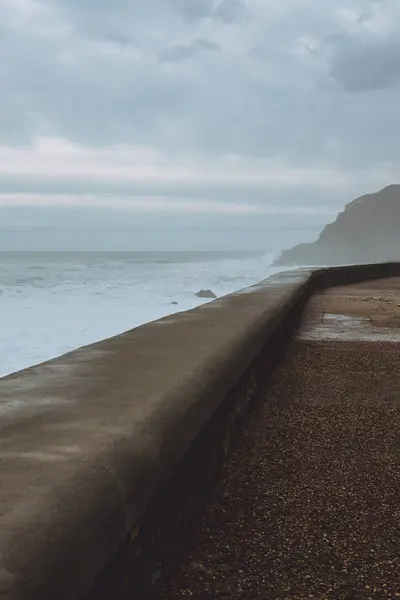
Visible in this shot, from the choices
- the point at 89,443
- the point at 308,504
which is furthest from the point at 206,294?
the point at 89,443

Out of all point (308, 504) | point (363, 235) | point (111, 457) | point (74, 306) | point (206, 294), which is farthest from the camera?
point (363, 235)

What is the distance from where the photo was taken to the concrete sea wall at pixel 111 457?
996 millimetres

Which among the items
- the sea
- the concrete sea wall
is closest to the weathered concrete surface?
the concrete sea wall

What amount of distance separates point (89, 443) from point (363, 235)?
14575 centimetres

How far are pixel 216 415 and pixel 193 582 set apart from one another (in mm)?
722

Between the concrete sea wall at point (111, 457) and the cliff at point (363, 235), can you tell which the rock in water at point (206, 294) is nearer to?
the concrete sea wall at point (111, 457)

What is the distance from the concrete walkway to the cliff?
128282mm

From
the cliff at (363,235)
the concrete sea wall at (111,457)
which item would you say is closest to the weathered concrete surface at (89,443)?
the concrete sea wall at (111,457)

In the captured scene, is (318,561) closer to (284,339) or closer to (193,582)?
(193,582)

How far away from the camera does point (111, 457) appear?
131 centimetres

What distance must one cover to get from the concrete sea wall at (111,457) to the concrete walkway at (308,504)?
3.6 inches

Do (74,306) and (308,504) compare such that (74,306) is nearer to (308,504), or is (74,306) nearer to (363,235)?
(308,504)

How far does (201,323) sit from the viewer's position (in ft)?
11.8

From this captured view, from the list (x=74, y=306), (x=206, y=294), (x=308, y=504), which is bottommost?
(x=74, y=306)
